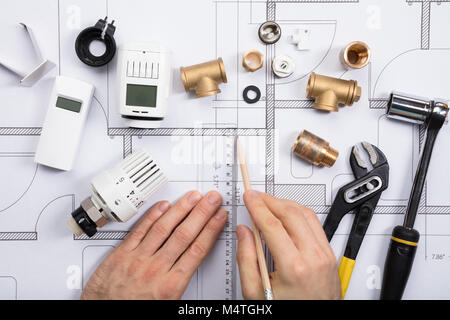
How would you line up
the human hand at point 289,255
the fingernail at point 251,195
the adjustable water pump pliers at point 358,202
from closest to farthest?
A: the human hand at point 289,255 < the fingernail at point 251,195 < the adjustable water pump pliers at point 358,202

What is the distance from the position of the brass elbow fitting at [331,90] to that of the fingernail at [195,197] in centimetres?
46

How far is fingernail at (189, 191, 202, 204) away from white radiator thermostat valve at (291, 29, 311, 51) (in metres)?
0.57

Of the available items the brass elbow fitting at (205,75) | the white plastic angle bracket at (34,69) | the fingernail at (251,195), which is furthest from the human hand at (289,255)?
the white plastic angle bracket at (34,69)

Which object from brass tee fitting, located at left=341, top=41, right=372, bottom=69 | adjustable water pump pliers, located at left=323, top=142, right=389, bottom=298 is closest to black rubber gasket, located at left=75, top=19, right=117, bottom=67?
brass tee fitting, located at left=341, top=41, right=372, bottom=69

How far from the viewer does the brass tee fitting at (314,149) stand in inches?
40.6

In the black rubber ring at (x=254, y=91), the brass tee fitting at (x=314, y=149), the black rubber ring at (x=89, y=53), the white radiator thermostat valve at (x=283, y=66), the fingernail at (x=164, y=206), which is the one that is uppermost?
the black rubber ring at (x=89, y=53)

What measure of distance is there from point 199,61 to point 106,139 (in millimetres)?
390

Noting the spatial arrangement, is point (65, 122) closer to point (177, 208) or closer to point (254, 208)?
point (177, 208)

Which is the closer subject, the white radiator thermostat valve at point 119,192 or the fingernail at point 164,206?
the white radiator thermostat valve at point 119,192

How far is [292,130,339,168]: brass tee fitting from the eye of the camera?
103cm

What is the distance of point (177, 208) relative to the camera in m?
1.06

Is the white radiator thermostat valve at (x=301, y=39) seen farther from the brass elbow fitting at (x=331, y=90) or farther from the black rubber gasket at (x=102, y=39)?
the black rubber gasket at (x=102, y=39)

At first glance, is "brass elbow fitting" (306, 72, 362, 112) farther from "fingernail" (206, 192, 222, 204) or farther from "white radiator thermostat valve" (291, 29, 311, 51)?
"fingernail" (206, 192, 222, 204)
